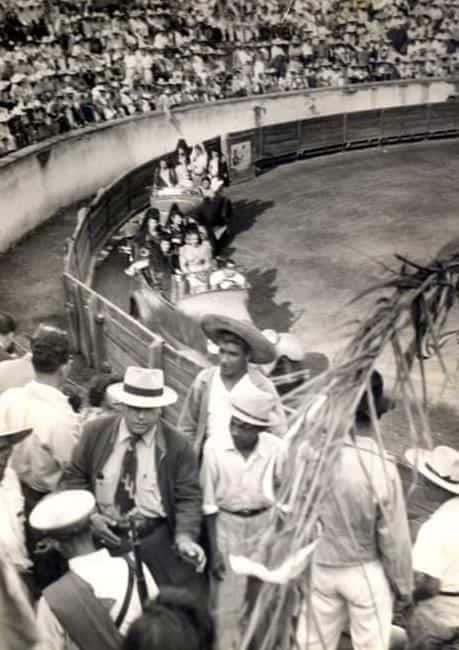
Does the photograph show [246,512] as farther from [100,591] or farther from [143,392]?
[100,591]

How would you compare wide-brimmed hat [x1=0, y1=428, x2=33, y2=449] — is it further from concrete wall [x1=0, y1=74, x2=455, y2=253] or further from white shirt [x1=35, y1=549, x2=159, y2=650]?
concrete wall [x1=0, y1=74, x2=455, y2=253]

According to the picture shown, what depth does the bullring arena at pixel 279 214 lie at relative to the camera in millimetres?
9188

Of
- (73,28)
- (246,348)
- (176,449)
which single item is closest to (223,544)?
(176,449)

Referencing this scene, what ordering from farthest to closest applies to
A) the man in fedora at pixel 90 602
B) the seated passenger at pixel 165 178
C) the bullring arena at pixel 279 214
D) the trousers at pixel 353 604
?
the seated passenger at pixel 165 178 → the bullring arena at pixel 279 214 → the trousers at pixel 353 604 → the man in fedora at pixel 90 602

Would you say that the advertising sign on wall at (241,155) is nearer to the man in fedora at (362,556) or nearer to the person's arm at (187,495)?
the person's arm at (187,495)

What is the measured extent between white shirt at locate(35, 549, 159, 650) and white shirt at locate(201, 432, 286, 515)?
0.93 metres

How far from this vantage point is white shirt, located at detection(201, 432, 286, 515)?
14.0 feet

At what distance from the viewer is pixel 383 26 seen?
1001 inches

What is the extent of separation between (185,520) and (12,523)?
2.83ft

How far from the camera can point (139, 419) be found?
13.6ft

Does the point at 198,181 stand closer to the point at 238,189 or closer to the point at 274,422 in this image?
the point at 238,189

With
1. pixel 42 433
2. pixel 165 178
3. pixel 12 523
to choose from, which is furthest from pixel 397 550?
pixel 165 178

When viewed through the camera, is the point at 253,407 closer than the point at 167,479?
Yes

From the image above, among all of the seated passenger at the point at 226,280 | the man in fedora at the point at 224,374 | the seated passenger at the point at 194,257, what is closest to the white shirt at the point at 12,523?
the man in fedora at the point at 224,374
